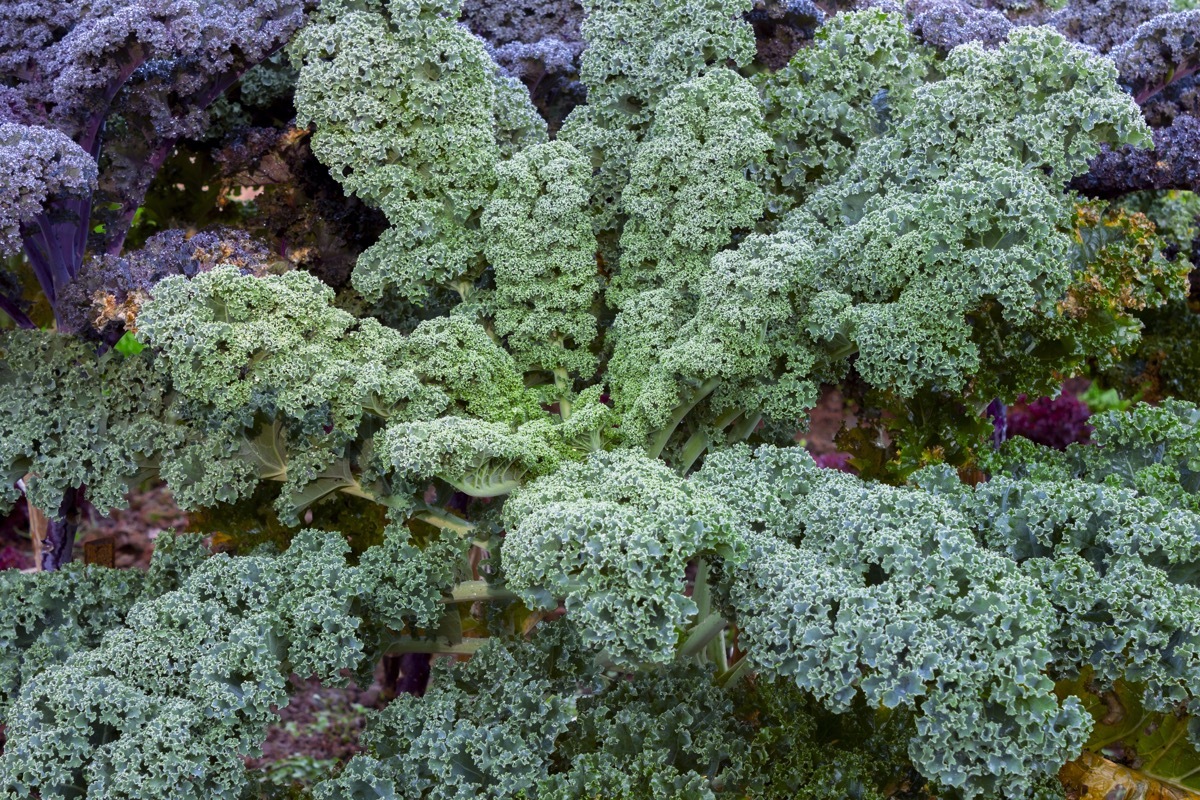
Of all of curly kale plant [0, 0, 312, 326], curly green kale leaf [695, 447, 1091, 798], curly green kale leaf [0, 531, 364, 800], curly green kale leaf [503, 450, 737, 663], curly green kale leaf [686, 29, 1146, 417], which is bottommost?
curly green kale leaf [0, 531, 364, 800]

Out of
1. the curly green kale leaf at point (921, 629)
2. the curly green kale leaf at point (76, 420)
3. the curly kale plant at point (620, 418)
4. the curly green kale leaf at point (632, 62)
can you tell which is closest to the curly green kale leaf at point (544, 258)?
the curly kale plant at point (620, 418)

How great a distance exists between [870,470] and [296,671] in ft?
9.02

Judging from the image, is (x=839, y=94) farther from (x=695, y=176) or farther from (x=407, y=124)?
(x=407, y=124)

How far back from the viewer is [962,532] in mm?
3531

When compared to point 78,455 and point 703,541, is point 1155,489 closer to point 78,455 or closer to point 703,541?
point 703,541

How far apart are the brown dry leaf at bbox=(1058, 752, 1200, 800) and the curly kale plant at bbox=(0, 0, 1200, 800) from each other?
75 millimetres

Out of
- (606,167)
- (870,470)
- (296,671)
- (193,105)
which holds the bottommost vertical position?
(870,470)

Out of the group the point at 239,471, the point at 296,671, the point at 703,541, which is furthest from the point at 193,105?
the point at 703,541

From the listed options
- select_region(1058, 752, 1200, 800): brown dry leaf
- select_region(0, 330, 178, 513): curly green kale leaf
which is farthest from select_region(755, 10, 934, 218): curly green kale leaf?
select_region(0, 330, 178, 513): curly green kale leaf

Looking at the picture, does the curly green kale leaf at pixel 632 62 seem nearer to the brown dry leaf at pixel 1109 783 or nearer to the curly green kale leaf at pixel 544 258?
the curly green kale leaf at pixel 544 258

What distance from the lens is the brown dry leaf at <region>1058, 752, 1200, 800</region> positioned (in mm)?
3951

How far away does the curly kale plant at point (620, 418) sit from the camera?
347 centimetres

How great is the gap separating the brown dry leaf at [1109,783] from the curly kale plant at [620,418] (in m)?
0.08

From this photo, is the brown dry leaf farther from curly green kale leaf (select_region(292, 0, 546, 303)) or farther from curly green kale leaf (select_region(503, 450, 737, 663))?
curly green kale leaf (select_region(292, 0, 546, 303))
